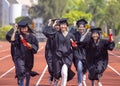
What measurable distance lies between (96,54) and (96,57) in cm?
9

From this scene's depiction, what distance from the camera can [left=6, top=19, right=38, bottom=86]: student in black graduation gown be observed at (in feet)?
42.9

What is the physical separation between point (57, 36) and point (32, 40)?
0.61m

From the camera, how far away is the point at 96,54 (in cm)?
1393

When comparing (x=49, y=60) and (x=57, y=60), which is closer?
(x=57, y=60)

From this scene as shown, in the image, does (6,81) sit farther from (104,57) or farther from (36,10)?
(36,10)

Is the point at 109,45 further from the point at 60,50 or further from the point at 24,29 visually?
the point at 24,29

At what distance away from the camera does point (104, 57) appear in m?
14.0

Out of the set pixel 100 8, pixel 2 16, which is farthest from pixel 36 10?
pixel 100 8

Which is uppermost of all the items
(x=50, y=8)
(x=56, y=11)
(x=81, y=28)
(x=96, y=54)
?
(x=81, y=28)

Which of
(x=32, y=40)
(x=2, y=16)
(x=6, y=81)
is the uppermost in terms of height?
(x=32, y=40)

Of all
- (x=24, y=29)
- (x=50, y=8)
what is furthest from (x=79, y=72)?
(x=50, y=8)

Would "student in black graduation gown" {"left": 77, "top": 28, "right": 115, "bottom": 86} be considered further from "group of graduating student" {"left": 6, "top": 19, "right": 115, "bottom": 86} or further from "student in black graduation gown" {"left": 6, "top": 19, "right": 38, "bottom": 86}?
"student in black graduation gown" {"left": 6, "top": 19, "right": 38, "bottom": 86}

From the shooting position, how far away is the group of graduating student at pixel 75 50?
13289mm

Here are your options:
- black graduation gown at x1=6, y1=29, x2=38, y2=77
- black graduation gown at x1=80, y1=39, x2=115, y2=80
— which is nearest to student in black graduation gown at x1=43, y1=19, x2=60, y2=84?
black graduation gown at x1=6, y1=29, x2=38, y2=77
